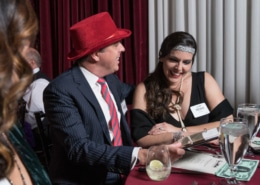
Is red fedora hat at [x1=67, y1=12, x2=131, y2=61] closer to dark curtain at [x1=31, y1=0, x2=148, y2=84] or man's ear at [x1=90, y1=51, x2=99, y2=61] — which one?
man's ear at [x1=90, y1=51, x2=99, y2=61]

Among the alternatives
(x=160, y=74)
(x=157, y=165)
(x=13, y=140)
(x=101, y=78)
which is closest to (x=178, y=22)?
(x=160, y=74)

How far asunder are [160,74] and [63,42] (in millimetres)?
1450

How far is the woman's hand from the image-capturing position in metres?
1.99

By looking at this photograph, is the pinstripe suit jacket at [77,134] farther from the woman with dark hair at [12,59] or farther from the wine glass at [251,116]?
the woman with dark hair at [12,59]

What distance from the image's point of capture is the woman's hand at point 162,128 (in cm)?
199

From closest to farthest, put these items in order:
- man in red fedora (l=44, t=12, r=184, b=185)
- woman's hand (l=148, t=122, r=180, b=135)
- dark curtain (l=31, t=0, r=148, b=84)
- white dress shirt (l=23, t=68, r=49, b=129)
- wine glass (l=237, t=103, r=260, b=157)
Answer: wine glass (l=237, t=103, r=260, b=157)
man in red fedora (l=44, t=12, r=184, b=185)
woman's hand (l=148, t=122, r=180, b=135)
white dress shirt (l=23, t=68, r=49, b=129)
dark curtain (l=31, t=0, r=148, b=84)

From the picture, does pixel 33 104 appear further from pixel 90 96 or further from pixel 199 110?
pixel 199 110

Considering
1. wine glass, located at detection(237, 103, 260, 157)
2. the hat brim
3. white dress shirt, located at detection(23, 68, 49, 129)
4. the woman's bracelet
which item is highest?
the hat brim

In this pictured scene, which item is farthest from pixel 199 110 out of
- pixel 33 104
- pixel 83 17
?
pixel 83 17

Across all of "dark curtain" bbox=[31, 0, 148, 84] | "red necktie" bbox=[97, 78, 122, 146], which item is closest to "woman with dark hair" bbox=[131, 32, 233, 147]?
"red necktie" bbox=[97, 78, 122, 146]

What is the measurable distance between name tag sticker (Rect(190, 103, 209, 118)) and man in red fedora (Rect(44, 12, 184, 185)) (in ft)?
1.38

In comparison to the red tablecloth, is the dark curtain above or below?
above

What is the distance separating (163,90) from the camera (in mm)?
2303

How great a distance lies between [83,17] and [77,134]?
1.92m
